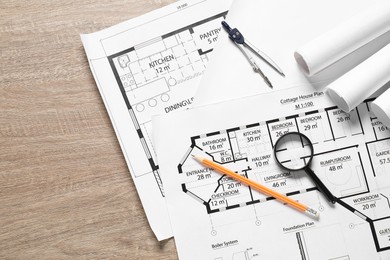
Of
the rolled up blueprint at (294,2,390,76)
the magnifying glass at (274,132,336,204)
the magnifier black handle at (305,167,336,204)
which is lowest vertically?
the magnifier black handle at (305,167,336,204)

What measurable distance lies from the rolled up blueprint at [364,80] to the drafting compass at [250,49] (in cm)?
11

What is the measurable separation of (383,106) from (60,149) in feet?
1.74

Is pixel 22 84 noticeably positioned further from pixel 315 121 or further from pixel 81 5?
pixel 315 121

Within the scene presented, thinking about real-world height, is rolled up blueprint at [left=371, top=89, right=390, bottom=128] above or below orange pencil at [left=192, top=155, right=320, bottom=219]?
above

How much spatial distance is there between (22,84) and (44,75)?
0.13 feet

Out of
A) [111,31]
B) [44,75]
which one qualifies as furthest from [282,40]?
[44,75]

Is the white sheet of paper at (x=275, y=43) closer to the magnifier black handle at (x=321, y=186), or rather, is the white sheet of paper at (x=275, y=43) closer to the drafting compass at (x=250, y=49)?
the drafting compass at (x=250, y=49)

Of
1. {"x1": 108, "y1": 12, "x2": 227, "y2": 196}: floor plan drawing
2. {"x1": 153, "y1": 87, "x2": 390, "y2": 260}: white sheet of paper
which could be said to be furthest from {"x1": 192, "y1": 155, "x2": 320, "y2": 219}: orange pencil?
{"x1": 108, "y1": 12, "x2": 227, "y2": 196}: floor plan drawing

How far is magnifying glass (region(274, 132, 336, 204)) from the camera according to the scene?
0.86 m

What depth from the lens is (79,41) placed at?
91 centimetres

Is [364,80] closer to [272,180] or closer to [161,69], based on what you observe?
[272,180]

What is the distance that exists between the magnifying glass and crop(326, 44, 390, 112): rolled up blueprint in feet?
0.31

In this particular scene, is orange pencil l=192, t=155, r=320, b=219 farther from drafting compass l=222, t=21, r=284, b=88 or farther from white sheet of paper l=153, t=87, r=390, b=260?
drafting compass l=222, t=21, r=284, b=88

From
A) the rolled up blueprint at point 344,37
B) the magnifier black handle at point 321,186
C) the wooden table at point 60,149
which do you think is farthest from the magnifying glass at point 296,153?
the wooden table at point 60,149
